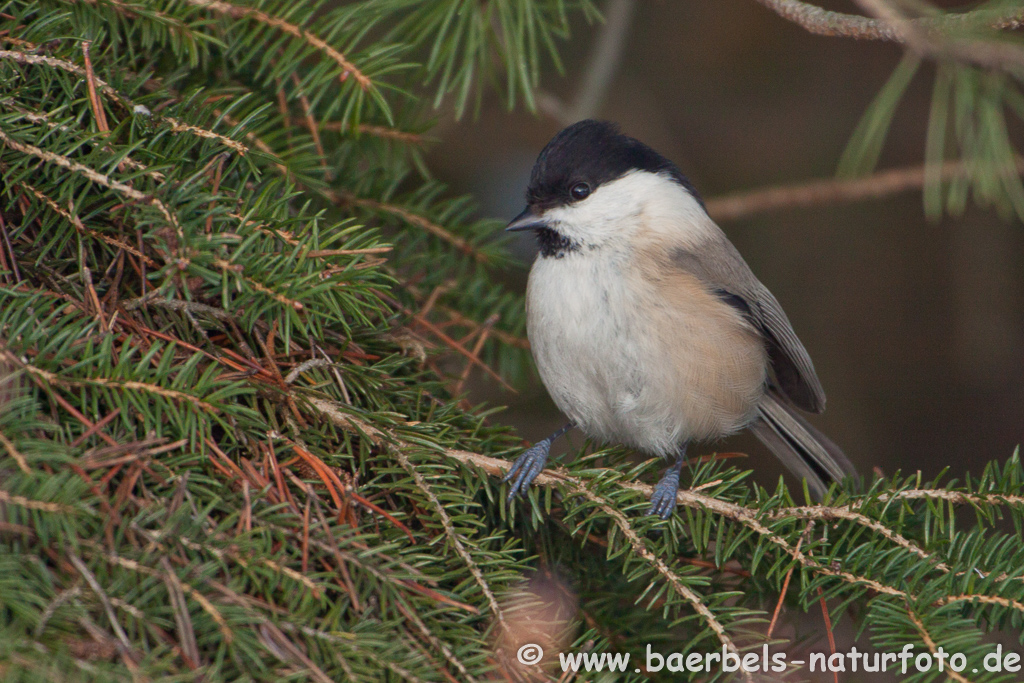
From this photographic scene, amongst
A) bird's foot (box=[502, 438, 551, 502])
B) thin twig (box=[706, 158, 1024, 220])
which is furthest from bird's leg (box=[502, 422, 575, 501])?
thin twig (box=[706, 158, 1024, 220])

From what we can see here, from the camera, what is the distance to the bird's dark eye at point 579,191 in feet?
4.74

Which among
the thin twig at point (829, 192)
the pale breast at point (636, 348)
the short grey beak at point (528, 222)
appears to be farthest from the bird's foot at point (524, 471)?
the thin twig at point (829, 192)

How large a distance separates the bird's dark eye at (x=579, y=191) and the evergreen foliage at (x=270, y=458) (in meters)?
0.37

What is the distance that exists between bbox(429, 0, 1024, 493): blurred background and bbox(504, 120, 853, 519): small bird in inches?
22.9

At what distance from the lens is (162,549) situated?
2.08 feet

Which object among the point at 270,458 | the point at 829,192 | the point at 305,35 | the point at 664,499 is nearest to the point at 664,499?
the point at 664,499

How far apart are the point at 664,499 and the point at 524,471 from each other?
176mm

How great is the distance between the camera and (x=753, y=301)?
1508mm

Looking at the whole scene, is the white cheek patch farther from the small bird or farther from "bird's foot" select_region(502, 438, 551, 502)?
"bird's foot" select_region(502, 438, 551, 502)

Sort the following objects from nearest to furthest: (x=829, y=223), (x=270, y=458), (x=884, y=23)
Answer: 1. (x=270, y=458)
2. (x=884, y=23)
3. (x=829, y=223)

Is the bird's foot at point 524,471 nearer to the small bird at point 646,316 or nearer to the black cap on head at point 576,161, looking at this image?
the small bird at point 646,316

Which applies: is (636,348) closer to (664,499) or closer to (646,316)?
(646,316)

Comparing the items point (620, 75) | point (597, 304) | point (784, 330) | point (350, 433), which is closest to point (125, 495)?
point (350, 433)

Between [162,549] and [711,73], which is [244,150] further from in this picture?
[711,73]
